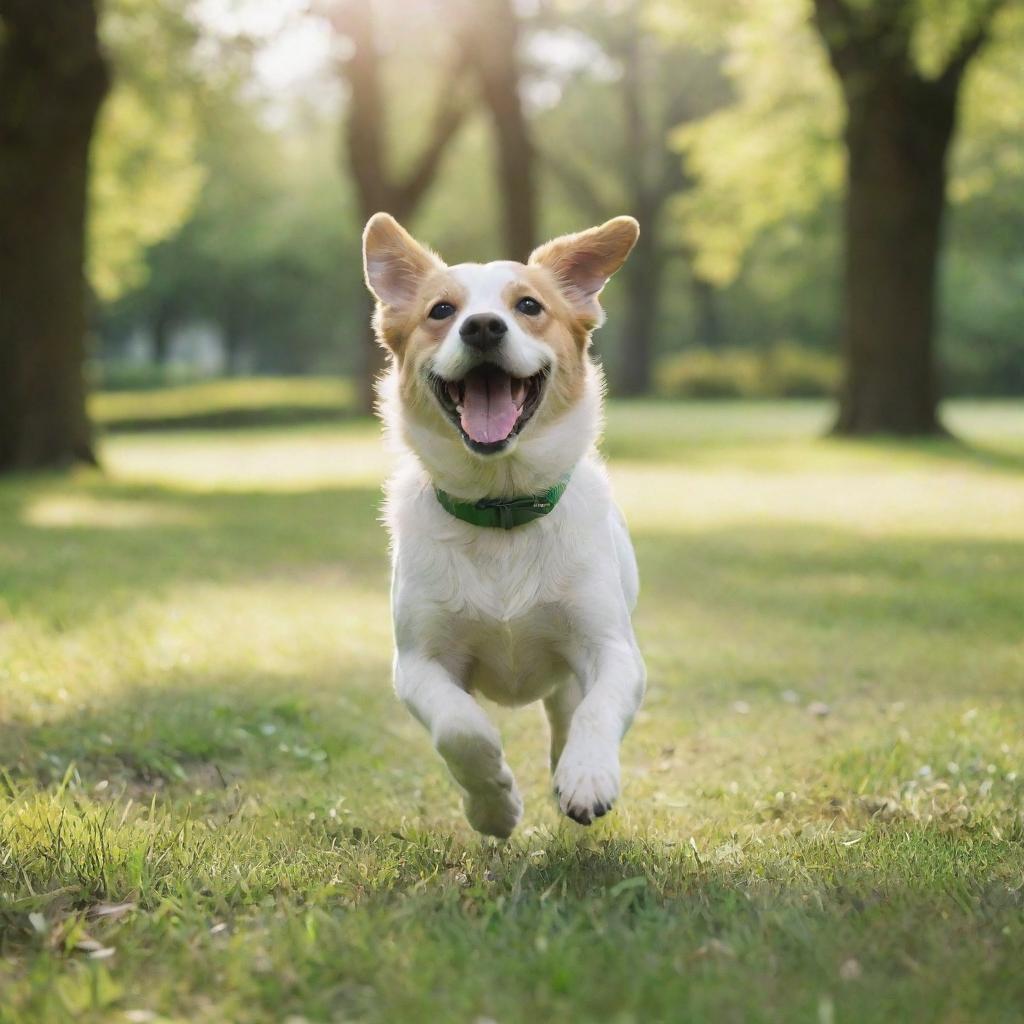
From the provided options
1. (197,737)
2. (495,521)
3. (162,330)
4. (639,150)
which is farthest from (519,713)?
(162,330)

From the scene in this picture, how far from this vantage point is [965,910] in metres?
3.41

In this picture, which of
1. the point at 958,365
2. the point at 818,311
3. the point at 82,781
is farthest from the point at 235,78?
the point at 818,311

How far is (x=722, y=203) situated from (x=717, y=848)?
37.0 metres

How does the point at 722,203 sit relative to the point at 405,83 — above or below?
below

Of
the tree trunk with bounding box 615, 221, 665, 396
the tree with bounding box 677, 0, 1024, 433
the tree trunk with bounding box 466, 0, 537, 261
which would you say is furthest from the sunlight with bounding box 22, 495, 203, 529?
the tree trunk with bounding box 615, 221, 665, 396

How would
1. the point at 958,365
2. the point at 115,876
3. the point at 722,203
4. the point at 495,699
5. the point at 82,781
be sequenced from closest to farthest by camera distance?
the point at 115,876, the point at 495,699, the point at 82,781, the point at 722,203, the point at 958,365

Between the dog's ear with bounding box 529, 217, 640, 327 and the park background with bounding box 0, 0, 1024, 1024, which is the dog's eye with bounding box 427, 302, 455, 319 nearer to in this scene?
the dog's ear with bounding box 529, 217, 640, 327

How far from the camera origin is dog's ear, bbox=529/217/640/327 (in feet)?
16.4

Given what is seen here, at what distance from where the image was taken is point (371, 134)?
30094 mm

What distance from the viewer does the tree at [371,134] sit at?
29.0 meters

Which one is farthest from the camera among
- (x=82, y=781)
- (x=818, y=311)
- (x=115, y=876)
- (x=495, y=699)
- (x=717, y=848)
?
(x=818, y=311)

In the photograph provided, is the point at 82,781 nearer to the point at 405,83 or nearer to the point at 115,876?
the point at 115,876

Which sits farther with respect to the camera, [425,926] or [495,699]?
[495,699]

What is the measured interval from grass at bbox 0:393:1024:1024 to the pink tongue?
126cm
